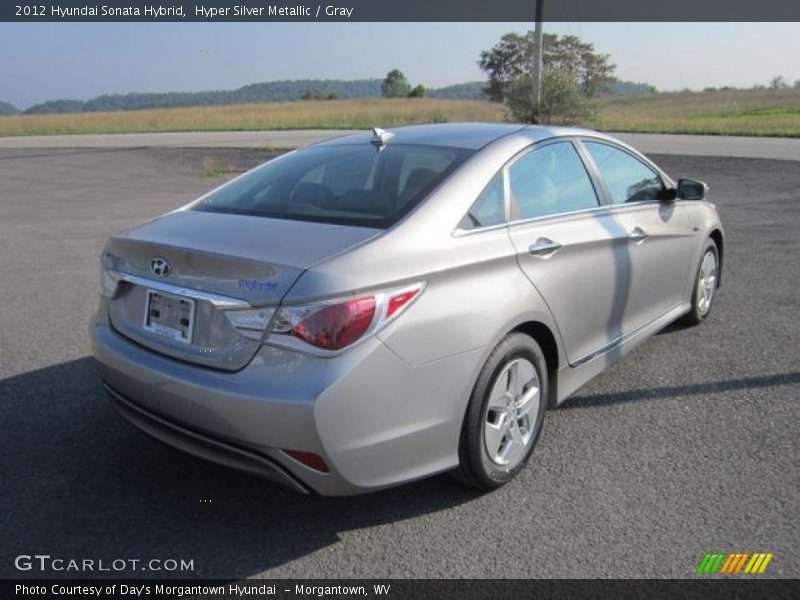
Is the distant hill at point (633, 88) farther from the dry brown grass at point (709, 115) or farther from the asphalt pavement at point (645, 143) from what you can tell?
the asphalt pavement at point (645, 143)

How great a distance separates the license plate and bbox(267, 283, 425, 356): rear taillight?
1.33 feet

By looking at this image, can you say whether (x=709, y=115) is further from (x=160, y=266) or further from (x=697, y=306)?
(x=160, y=266)

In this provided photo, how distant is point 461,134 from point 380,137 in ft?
1.41

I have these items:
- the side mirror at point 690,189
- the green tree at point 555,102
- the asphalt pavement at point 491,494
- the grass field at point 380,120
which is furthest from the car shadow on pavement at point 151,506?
the grass field at point 380,120

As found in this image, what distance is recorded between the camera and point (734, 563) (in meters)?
2.61

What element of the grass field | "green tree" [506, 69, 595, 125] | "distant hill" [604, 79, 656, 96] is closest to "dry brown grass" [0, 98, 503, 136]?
the grass field

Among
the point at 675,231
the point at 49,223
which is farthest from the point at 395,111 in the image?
the point at 675,231

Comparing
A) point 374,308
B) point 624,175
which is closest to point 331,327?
point 374,308

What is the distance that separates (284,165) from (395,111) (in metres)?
42.6

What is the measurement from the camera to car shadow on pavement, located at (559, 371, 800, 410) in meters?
4.04

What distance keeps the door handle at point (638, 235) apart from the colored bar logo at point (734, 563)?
1907 mm

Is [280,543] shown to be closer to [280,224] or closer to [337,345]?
[337,345]

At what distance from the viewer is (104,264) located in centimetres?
313

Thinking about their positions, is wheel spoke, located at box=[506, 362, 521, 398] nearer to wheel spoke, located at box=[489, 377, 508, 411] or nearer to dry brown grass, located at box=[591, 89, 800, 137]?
wheel spoke, located at box=[489, 377, 508, 411]
